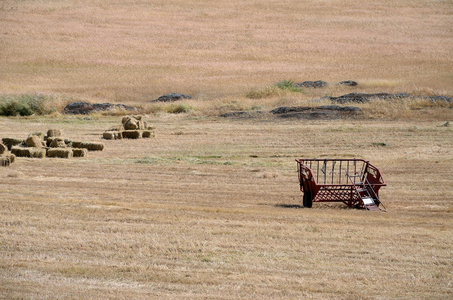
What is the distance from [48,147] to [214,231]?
12.4 metres

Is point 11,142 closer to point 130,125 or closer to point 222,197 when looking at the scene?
point 130,125

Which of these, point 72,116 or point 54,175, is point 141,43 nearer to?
point 72,116

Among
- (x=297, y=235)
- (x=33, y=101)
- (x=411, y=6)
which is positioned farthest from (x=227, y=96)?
(x=411, y=6)

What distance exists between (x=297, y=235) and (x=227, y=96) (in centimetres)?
3139

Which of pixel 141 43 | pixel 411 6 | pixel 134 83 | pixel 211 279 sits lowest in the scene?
pixel 211 279

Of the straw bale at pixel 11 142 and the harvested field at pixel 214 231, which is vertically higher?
the straw bale at pixel 11 142

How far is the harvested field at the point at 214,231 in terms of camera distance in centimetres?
838

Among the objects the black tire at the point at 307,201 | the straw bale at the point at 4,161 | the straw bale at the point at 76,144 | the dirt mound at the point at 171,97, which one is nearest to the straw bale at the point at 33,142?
the straw bale at the point at 76,144

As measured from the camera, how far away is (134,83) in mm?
48219

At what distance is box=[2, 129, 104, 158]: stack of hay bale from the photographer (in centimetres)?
2048

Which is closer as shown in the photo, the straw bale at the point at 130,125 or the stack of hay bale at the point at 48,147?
the stack of hay bale at the point at 48,147

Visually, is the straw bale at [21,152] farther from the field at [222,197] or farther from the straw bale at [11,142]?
the straw bale at [11,142]

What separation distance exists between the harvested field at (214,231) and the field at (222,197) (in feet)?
0.13

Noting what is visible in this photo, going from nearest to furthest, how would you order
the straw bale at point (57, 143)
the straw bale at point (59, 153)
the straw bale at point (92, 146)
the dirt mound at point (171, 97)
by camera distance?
the straw bale at point (59, 153) → the straw bale at point (57, 143) → the straw bale at point (92, 146) → the dirt mound at point (171, 97)
